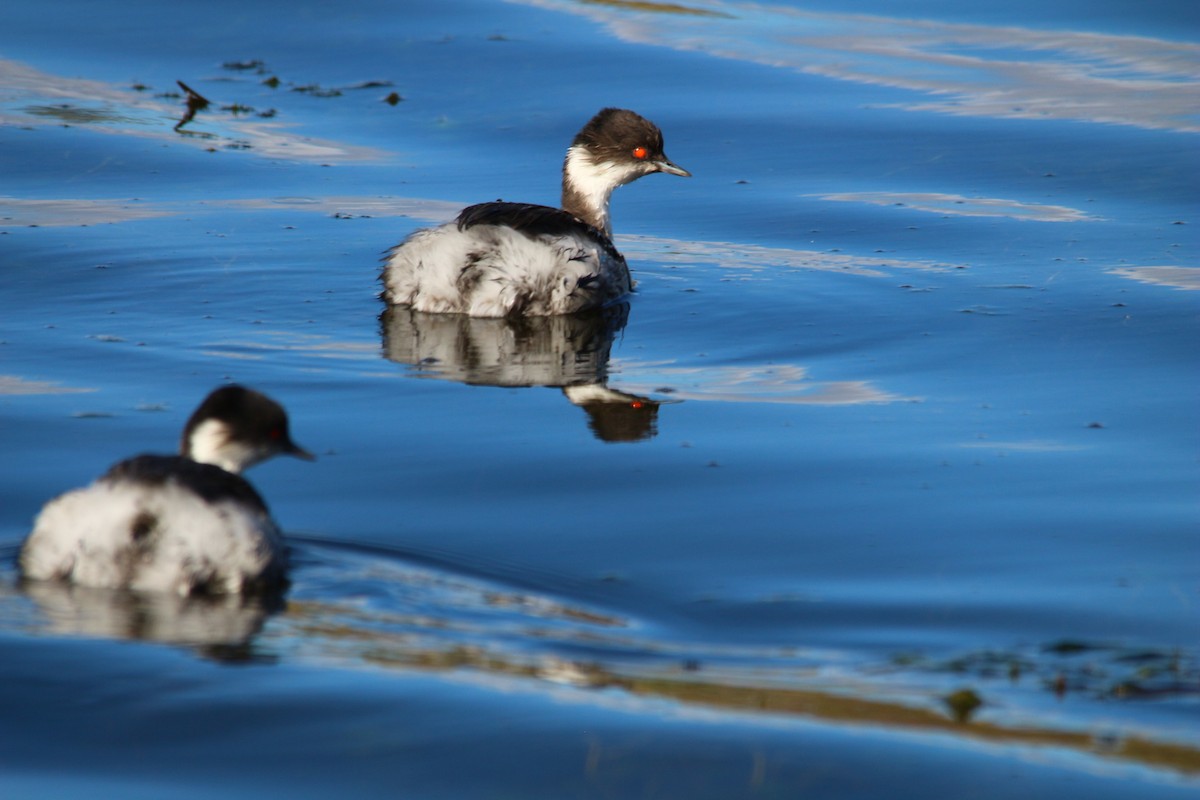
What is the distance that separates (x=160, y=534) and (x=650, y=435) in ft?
8.13

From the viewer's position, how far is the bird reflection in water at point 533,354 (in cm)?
714

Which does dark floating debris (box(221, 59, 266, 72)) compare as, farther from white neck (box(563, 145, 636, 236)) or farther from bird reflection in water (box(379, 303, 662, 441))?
bird reflection in water (box(379, 303, 662, 441))

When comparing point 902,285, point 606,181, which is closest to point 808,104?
point 606,181

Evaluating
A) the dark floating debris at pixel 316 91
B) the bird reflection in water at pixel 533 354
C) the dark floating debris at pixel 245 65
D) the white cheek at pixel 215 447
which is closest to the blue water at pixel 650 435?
the bird reflection in water at pixel 533 354

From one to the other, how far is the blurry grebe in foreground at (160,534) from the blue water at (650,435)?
104 millimetres

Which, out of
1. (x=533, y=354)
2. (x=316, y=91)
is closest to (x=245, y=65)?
(x=316, y=91)

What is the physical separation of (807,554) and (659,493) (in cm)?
76

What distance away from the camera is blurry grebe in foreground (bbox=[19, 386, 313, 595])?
472cm

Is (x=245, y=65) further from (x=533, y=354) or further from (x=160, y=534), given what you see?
(x=160, y=534)

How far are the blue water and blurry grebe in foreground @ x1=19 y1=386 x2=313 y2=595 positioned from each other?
10 cm

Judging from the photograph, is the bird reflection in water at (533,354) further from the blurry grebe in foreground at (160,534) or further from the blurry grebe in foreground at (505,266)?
the blurry grebe in foreground at (160,534)

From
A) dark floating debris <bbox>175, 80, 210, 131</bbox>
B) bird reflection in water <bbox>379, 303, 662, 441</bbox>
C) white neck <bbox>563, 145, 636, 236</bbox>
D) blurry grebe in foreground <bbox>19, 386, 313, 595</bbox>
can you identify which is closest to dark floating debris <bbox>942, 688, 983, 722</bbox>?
blurry grebe in foreground <bbox>19, 386, 313, 595</bbox>

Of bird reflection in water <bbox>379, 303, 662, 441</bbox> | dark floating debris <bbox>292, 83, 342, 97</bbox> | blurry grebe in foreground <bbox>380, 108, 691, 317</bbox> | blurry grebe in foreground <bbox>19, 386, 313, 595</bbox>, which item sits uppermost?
dark floating debris <bbox>292, 83, 342, 97</bbox>

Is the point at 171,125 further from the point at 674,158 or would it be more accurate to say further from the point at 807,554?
the point at 807,554
